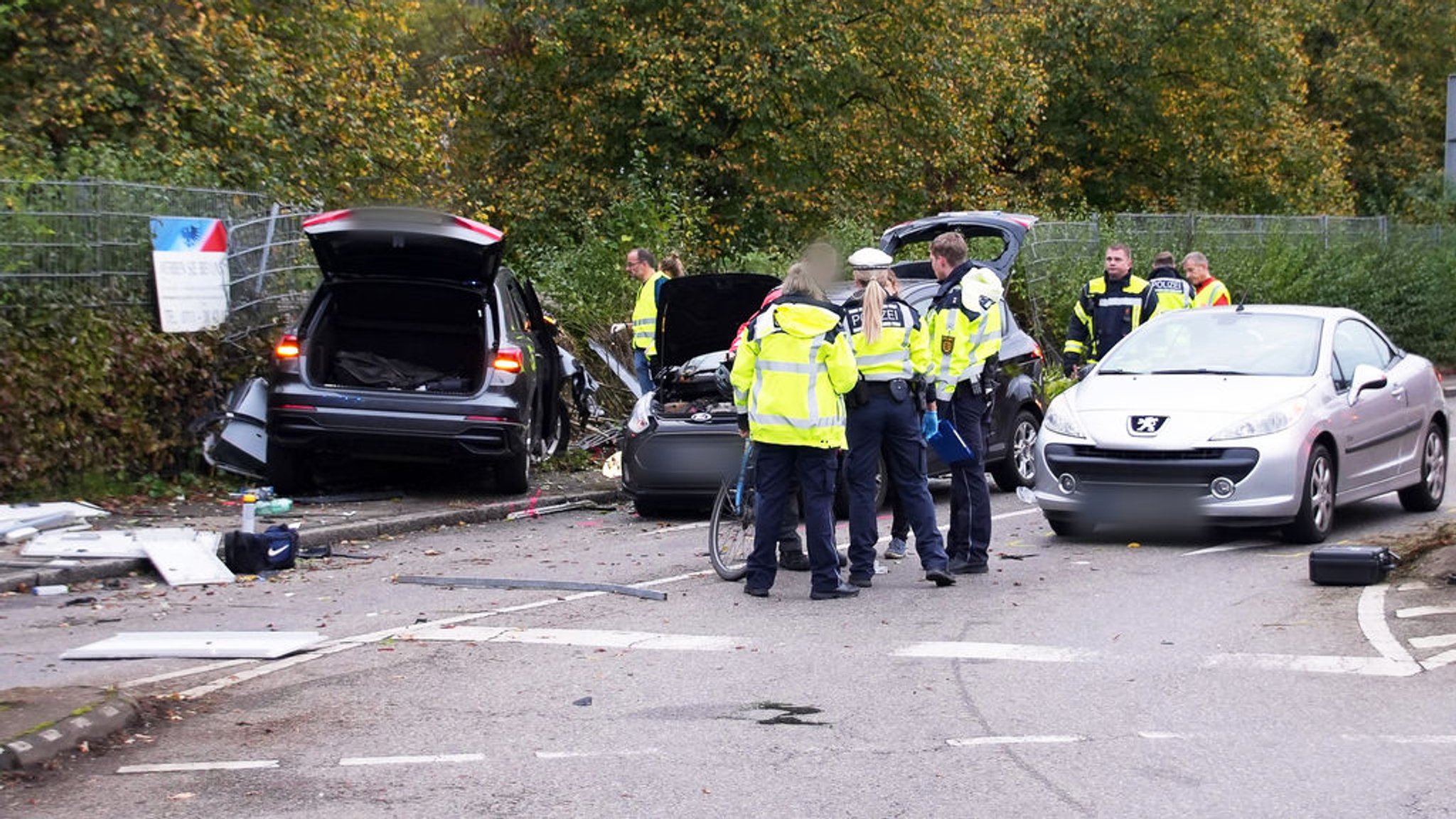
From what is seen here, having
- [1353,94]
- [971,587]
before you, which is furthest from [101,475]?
[1353,94]

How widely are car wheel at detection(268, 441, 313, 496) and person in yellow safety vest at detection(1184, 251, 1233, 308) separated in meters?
7.86

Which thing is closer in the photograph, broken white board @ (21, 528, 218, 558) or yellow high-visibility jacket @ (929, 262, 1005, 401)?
yellow high-visibility jacket @ (929, 262, 1005, 401)

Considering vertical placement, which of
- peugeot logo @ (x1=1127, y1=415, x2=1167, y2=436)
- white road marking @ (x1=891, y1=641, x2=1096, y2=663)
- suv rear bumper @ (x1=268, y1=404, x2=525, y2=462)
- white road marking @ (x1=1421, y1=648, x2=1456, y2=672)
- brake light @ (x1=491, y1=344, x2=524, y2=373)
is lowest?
white road marking @ (x1=891, y1=641, x2=1096, y2=663)

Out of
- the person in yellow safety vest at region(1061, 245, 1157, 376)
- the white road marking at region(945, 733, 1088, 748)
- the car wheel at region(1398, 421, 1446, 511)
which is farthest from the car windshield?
the white road marking at region(945, 733, 1088, 748)

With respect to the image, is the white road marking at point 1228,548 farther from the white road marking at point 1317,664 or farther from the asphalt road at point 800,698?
the white road marking at point 1317,664

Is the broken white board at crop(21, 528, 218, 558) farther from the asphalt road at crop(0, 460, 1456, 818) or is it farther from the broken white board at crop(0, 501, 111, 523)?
the asphalt road at crop(0, 460, 1456, 818)

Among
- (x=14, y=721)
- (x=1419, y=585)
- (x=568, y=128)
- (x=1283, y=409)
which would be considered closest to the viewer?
(x=14, y=721)

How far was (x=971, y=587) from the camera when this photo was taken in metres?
10.1

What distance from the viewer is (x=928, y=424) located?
33.6 ft

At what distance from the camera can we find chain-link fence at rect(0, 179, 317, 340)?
12711mm

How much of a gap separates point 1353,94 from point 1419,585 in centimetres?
3973

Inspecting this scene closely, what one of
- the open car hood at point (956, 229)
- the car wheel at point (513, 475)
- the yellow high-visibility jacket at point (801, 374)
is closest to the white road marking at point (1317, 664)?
the yellow high-visibility jacket at point (801, 374)

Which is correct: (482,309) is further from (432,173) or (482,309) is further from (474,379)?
(432,173)

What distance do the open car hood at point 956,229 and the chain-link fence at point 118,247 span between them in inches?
209
